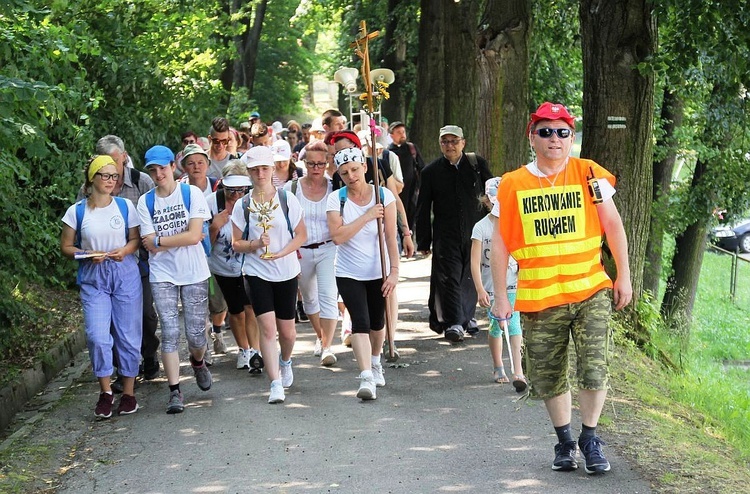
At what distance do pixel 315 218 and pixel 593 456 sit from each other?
14.3 ft

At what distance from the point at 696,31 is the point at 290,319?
15.1ft

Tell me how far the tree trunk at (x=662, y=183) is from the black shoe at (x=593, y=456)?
493 inches

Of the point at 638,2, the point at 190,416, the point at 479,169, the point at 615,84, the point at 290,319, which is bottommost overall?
the point at 190,416

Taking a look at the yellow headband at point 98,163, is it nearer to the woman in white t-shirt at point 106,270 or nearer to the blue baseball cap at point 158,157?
the woman in white t-shirt at point 106,270

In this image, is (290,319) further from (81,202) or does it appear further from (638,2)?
(638,2)

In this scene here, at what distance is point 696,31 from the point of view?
11.0 metres

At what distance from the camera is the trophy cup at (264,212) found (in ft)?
31.2

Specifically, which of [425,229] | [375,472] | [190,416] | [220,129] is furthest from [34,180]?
[375,472]

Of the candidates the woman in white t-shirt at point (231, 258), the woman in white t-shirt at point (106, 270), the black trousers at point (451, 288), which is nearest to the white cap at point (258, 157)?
the woman in white t-shirt at point (231, 258)

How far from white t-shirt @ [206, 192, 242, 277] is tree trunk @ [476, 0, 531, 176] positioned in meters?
4.66

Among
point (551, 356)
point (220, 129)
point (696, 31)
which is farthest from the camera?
point (220, 129)

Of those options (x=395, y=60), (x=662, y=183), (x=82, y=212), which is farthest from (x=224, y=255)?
(x=395, y=60)

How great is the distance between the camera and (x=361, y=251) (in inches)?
373

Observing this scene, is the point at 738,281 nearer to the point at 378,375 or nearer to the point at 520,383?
the point at 378,375
